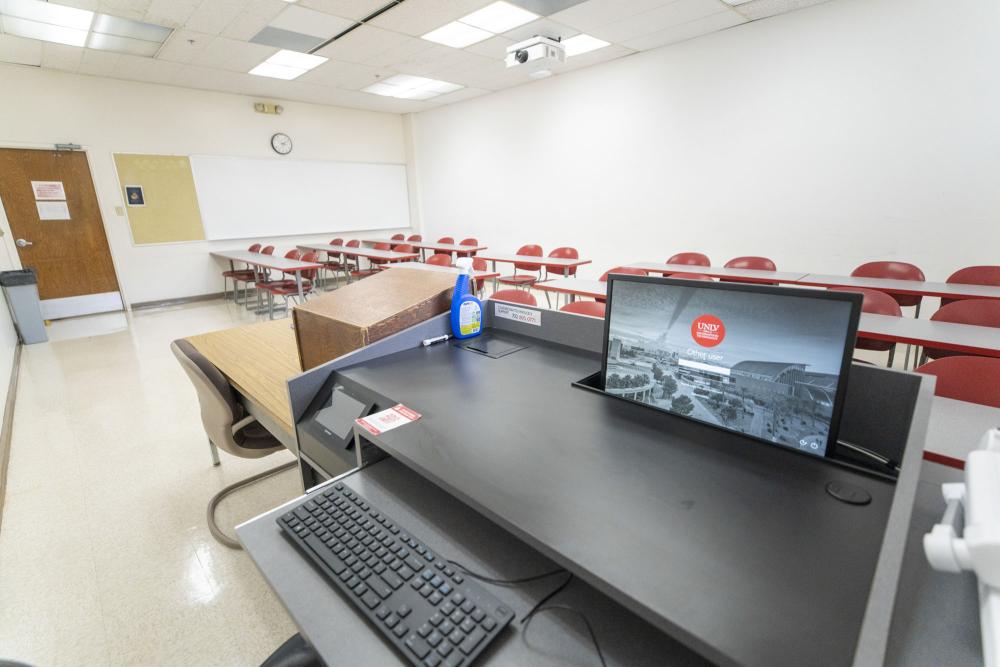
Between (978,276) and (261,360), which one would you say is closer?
(261,360)

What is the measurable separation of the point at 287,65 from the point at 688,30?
14.7ft

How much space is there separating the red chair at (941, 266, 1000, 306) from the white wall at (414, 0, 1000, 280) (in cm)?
65

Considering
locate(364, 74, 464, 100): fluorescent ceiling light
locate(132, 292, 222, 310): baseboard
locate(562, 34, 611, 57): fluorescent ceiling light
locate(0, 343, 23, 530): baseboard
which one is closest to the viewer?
locate(0, 343, 23, 530): baseboard

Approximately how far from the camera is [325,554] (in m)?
0.77

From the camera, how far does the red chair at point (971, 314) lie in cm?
233

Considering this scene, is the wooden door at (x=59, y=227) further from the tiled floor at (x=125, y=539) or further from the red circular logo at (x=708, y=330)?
the red circular logo at (x=708, y=330)

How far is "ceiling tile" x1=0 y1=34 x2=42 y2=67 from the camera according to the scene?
4.22m

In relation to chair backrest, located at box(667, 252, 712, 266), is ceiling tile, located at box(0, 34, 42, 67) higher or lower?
higher

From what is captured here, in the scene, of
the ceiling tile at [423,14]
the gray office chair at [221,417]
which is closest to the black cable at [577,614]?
the gray office chair at [221,417]

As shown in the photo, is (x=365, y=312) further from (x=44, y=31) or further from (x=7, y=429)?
(x=44, y=31)

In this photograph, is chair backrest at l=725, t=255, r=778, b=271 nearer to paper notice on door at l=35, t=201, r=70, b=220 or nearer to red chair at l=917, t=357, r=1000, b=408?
red chair at l=917, t=357, r=1000, b=408

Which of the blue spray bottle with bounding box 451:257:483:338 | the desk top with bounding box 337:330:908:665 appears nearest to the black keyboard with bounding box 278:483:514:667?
the desk top with bounding box 337:330:908:665

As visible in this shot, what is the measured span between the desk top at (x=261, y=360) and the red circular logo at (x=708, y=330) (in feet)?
3.74

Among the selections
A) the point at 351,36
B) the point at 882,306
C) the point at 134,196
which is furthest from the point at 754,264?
the point at 134,196
